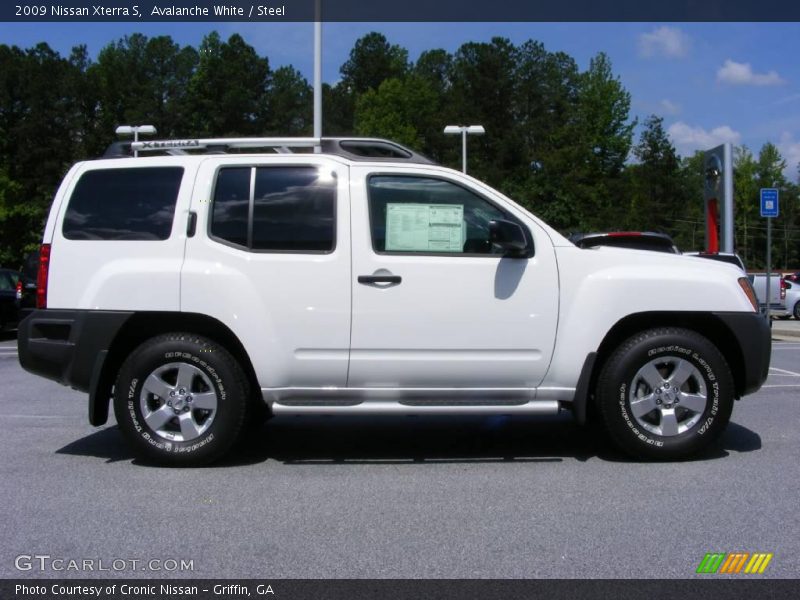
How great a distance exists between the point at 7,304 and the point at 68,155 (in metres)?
44.6

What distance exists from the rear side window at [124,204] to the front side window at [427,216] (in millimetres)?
1405

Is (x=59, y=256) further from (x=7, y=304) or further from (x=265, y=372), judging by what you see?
(x=7, y=304)

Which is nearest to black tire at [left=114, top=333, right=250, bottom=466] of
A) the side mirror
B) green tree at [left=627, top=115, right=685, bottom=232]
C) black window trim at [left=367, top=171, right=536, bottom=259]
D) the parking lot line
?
black window trim at [left=367, top=171, right=536, bottom=259]

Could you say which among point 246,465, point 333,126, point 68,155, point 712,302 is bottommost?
point 246,465

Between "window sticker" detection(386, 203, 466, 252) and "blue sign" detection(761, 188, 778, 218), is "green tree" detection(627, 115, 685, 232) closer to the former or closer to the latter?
"blue sign" detection(761, 188, 778, 218)

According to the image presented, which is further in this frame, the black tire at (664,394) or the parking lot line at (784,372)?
the parking lot line at (784,372)

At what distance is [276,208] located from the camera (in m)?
5.67

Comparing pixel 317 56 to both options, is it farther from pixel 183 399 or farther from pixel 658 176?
pixel 658 176

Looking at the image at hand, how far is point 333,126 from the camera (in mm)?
73812

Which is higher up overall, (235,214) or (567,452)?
(235,214)

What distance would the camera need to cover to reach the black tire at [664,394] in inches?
220

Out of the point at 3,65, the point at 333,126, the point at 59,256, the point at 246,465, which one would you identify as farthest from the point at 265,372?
the point at 333,126

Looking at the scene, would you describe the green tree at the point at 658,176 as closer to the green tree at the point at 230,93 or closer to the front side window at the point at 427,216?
the green tree at the point at 230,93

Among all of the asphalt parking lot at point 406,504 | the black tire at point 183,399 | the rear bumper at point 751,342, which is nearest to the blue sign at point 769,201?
the asphalt parking lot at point 406,504
